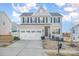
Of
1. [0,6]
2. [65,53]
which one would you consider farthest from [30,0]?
[65,53]

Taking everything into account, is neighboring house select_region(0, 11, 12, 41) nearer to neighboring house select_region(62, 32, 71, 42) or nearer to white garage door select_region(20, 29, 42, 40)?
white garage door select_region(20, 29, 42, 40)

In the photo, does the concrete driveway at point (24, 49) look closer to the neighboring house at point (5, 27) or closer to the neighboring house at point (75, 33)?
the neighboring house at point (5, 27)

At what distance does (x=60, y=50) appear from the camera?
250cm

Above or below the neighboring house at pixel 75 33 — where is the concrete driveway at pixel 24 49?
below

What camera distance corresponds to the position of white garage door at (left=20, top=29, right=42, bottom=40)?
Answer: 2559 millimetres

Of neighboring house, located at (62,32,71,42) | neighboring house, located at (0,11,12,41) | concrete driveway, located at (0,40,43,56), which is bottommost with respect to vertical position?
concrete driveway, located at (0,40,43,56)

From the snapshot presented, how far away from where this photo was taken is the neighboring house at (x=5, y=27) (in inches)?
98.7

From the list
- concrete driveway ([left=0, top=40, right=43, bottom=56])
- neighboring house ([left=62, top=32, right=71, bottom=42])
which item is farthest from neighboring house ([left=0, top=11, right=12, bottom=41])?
neighboring house ([left=62, top=32, right=71, bottom=42])

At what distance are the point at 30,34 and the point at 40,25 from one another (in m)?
0.15

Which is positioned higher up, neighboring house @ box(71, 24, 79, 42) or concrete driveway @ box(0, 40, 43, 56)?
neighboring house @ box(71, 24, 79, 42)

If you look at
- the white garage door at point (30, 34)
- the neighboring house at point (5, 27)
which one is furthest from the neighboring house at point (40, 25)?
the neighboring house at point (5, 27)

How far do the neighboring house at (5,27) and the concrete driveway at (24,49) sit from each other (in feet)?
0.34

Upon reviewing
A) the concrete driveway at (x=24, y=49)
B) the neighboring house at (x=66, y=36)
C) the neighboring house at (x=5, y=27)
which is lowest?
the concrete driveway at (x=24, y=49)

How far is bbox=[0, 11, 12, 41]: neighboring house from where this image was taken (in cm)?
251
